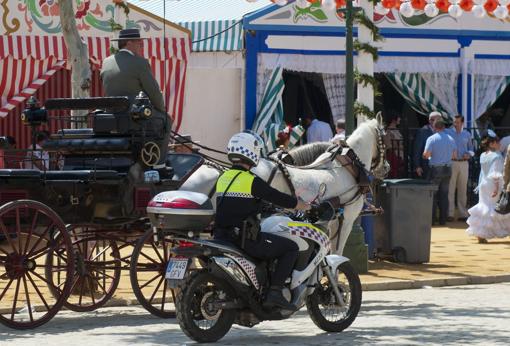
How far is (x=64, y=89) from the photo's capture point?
22.2 metres

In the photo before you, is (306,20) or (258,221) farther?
(306,20)

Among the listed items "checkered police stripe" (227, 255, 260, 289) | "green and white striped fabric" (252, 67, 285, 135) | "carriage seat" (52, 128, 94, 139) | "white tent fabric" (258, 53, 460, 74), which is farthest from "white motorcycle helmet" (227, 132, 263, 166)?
"white tent fabric" (258, 53, 460, 74)

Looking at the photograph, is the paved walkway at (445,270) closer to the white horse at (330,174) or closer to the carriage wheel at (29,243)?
the white horse at (330,174)

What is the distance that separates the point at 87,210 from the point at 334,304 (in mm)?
2485

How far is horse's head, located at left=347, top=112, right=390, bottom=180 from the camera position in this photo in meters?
14.5

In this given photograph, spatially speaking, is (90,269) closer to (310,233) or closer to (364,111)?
(310,233)

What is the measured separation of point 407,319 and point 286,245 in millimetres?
1926

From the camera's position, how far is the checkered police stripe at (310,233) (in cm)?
1059

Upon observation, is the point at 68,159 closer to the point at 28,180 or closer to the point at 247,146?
the point at 28,180

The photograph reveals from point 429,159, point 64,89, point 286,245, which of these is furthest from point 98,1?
point 286,245

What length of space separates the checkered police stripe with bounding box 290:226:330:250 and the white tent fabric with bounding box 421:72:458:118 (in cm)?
1537

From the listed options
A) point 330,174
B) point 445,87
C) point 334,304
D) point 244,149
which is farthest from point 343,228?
point 445,87

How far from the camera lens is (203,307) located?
9.99m

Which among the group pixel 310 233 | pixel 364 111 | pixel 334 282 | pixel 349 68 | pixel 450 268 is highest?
pixel 349 68
